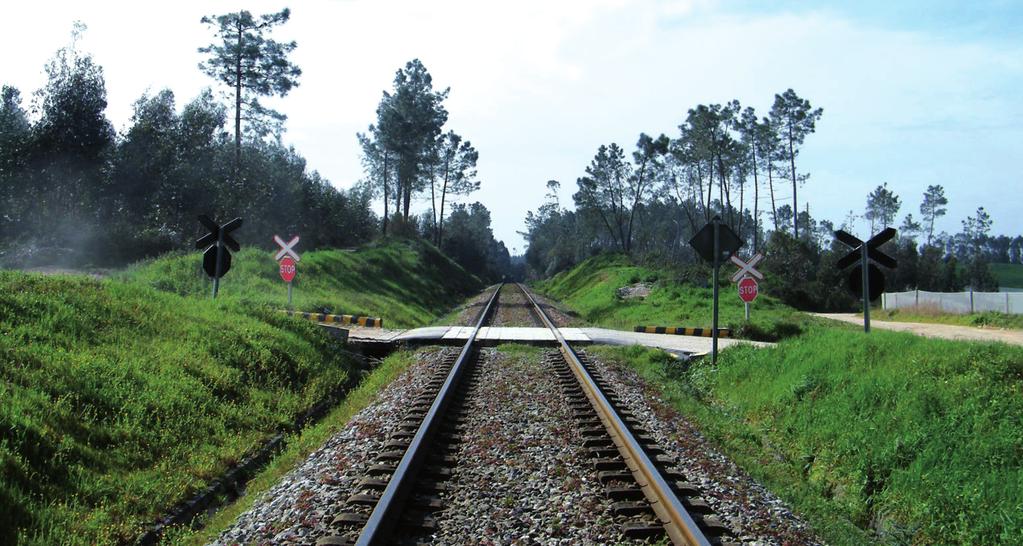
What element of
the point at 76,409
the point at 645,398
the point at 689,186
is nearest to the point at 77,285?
the point at 76,409

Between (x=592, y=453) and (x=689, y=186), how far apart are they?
216 feet

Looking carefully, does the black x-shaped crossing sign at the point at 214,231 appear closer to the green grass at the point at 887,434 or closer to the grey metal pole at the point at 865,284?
the green grass at the point at 887,434

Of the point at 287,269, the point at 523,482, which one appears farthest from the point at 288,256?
the point at 523,482

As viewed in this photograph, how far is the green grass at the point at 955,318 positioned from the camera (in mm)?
23472

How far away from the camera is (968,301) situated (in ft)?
91.5

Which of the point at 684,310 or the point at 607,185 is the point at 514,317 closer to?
the point at 684,310

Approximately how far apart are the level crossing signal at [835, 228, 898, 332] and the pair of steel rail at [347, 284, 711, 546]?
524 cm

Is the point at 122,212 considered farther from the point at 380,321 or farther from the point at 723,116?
the point at 723,116

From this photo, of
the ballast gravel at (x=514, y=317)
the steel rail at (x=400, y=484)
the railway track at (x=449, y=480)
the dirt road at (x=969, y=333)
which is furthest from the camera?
the ballast gravel at (x=514, y=317)

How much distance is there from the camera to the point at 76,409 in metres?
6.71

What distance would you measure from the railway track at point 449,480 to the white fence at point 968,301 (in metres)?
23.4

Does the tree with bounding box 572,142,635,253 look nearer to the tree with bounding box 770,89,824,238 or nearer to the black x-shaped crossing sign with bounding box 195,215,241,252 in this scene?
the tree with bounding box 770,89,824,238

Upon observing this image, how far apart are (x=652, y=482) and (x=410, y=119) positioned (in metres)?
53.5

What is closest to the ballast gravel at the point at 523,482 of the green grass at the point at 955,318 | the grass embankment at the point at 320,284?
the grass embankment at the point at 320,284
